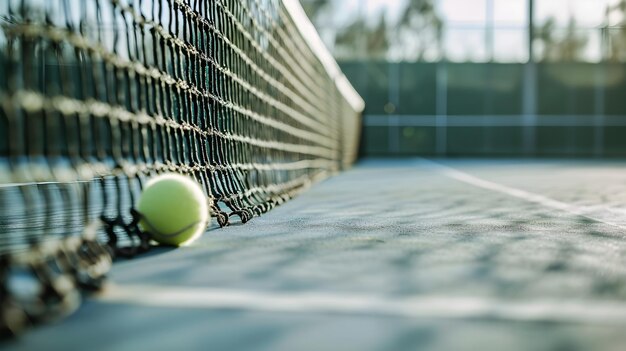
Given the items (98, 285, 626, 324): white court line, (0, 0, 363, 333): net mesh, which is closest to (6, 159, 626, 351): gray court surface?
(98, 285, 626, 324): white court line

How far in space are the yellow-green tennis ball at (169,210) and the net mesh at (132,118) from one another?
5cm

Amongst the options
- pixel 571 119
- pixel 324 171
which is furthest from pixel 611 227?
pixel 571 119

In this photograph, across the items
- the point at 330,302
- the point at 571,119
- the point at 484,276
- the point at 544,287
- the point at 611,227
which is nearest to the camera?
the point at 330,302

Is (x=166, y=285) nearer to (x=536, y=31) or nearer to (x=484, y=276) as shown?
(x=484, y=276)

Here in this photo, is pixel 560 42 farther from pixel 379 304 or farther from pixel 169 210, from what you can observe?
pixel 379 304

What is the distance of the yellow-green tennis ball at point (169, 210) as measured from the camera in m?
1.97

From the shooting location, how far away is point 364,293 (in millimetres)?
1379

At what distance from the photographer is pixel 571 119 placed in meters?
17.8

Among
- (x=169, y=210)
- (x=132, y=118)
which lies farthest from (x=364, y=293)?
(x=132, y=118)

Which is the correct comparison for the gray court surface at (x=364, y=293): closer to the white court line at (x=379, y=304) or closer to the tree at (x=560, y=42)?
the white court line at (x=379, y=304)

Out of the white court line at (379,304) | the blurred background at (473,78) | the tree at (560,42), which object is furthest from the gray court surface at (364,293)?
the tree at (560,42)

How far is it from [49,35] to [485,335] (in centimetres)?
118

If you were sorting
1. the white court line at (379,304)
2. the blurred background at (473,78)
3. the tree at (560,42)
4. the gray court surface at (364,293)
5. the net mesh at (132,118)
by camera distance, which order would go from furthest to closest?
the tree at (560,42), the blurred background at (473,78), the net mesh at (132,118), the white court line at (379,304), the gray court surface at (364,293)

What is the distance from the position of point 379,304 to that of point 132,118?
111 centimetres
